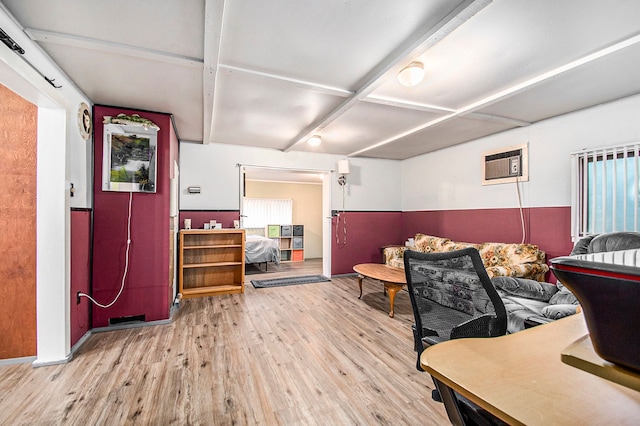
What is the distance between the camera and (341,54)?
2068mm

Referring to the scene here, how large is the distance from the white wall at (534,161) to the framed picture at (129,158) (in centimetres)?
448

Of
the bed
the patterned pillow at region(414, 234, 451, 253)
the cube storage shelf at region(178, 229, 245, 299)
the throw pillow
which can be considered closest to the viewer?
the throw pillow

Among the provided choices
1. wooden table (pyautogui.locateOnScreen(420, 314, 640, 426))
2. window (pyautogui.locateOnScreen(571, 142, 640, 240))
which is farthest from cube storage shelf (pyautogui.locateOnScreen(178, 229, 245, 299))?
window (pyautogui.locateOnScreen(571, 142, 640, 240))

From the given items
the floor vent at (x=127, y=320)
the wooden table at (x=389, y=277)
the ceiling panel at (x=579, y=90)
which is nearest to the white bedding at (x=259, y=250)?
the wooden table at (x=389, y=277)

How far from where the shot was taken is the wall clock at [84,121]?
256 centimetres

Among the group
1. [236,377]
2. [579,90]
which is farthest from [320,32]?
[579,90]

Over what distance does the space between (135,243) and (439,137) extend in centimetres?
432

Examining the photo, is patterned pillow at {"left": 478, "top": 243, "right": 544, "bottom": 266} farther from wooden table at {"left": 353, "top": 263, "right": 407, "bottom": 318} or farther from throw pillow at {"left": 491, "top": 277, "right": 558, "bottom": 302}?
wooden table at {"left": 353, "top": 263, "right": 407, "bottom": 318}

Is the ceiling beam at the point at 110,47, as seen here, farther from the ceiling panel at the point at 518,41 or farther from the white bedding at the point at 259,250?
the white bedding at the point at 259,250

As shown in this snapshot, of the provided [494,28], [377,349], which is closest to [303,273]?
[377,349]

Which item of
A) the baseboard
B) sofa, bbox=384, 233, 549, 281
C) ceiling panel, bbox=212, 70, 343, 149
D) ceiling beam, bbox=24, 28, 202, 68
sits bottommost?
the baseboard

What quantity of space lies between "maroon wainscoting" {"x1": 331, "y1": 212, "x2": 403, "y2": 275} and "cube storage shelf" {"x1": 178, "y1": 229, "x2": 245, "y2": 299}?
73.4 inches

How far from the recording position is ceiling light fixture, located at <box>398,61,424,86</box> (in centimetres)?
220

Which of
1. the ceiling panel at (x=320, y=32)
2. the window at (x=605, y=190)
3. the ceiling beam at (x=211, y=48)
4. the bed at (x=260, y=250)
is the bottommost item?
the bed at (x=260, y=250)
